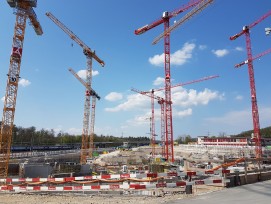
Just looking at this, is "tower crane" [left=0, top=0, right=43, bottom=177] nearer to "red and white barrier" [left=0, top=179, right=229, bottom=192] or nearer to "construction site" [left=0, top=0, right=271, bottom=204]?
"construction site" [left=0, top=0, right=271, bottom=204]

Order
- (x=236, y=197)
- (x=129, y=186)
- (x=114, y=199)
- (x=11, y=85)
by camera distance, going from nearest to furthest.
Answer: (x=236, y=197)
(x=114, y=199)
(x=129, y=186)
(x=11, y=85)

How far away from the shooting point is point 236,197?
33.7ft

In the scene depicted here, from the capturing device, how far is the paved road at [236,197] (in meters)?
9.56

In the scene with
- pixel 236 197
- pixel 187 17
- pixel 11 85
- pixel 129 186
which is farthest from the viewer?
pixel 187 17

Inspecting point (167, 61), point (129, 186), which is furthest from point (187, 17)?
point (129, 186)

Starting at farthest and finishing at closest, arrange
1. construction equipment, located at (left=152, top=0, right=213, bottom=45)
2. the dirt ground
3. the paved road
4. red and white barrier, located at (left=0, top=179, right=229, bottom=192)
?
construction equipment, located at (left=152, top=0, right=213, bottom=45) → red and white barrier, located at (left=0, top=179, right=229, bottom=192) → the dirt ground → the paved road

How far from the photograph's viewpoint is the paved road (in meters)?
9.56

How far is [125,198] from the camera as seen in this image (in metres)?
11.8

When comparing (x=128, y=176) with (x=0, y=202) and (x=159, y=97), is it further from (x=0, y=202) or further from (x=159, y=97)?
(x=159, y=97)

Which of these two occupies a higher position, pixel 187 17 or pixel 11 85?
pixel 187 17

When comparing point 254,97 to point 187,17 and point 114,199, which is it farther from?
point 114,199

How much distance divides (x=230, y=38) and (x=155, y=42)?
23977 mm

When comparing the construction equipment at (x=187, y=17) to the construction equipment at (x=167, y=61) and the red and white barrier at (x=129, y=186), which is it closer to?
the construction equipment at (x=167, y=61)

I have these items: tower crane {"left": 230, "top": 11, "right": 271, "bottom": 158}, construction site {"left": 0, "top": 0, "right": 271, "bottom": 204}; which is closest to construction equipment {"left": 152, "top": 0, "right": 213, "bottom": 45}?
construction site {"left": 0, "top": 0, "right": 271, "bottom": 204}
